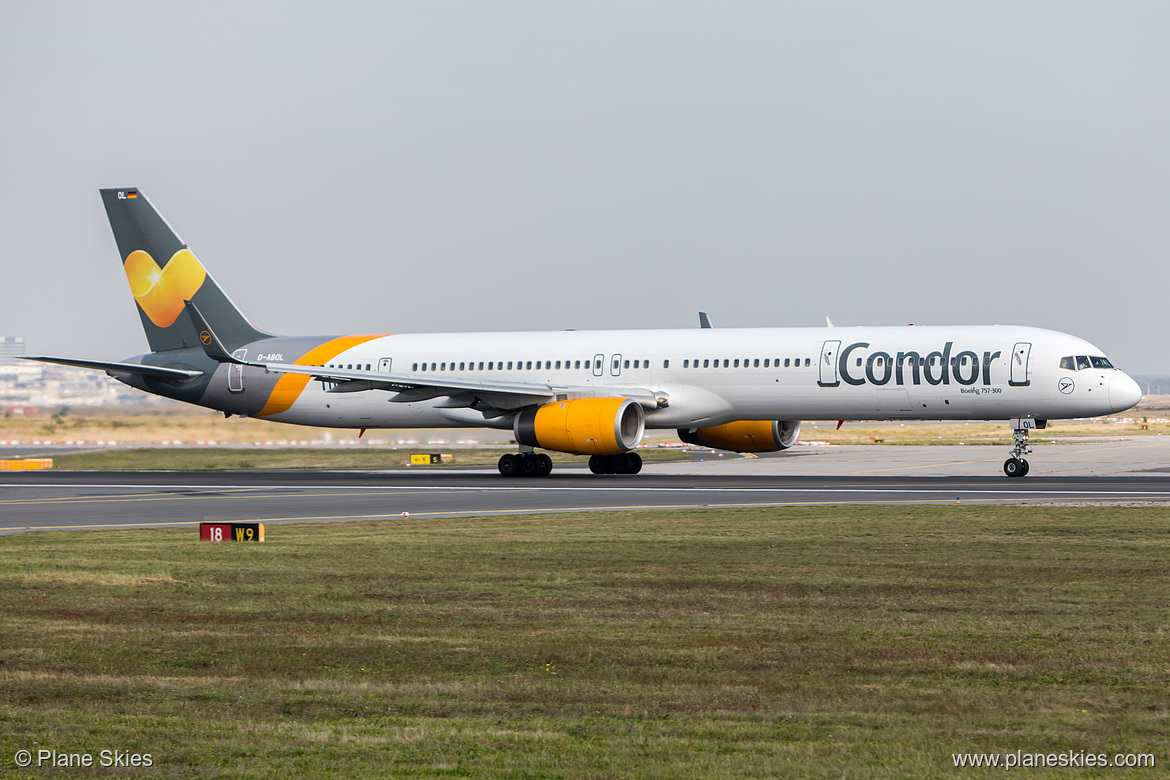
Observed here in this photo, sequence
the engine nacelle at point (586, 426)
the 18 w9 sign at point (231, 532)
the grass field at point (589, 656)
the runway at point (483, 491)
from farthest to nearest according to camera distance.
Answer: the engine nacelle at point (586, 426), the runway at point (483, 491), the 18 w9 sign at point (231, 532), the grass field at point (589, 656)

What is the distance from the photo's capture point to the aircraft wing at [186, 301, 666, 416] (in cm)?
3766

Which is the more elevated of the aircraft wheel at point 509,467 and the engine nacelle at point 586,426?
the engine nacelle at point 586,426

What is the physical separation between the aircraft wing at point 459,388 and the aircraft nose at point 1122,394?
1231 centimetres

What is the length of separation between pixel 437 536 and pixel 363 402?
2307 centimetres

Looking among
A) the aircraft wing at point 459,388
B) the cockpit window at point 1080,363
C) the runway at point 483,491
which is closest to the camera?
the runway at point 483,491

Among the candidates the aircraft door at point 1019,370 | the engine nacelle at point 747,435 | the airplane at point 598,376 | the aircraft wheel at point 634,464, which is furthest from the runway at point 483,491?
the aircraft door at point 1019,370

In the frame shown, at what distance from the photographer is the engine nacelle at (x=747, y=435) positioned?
40.8 metres

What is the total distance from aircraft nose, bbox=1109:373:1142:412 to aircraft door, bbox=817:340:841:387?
285 inches

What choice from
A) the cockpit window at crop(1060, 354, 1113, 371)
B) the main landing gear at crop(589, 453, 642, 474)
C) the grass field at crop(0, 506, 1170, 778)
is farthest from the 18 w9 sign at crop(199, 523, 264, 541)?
the cockpit window at crop(1060, 354, 1113, 371)

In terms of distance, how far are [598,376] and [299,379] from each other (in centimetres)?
1051

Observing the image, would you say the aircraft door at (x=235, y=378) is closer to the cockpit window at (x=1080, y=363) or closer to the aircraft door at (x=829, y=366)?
the aircraft door at (x=829, y=366)

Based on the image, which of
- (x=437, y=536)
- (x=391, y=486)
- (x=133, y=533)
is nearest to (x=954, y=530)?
(x=437, y=536)

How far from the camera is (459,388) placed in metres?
37.8

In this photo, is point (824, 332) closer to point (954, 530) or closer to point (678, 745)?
point (954, 530)
